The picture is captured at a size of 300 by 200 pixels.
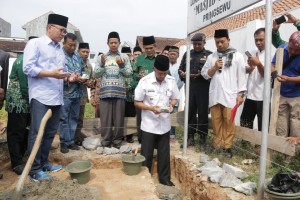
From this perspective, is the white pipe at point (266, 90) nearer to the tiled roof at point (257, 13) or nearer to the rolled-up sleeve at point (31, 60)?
the rolled-up sleeve at point (31, 60)

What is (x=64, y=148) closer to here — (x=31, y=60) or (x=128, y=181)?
(x=128, y=181)

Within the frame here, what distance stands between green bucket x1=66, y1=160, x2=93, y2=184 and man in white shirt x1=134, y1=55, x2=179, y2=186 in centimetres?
98

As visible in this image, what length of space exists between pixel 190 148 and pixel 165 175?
978 millimetres

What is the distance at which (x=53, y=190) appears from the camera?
10.8 ft

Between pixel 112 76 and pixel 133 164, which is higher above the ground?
pixel 112 76

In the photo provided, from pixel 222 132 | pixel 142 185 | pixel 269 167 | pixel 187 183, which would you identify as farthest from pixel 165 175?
pixel 269 167

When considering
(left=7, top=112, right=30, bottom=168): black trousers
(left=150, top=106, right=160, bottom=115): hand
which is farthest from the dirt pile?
(left=150, top=106, right=160, bottom=115): hand

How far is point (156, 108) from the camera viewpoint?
4.40 metres

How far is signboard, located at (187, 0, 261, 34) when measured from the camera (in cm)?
361

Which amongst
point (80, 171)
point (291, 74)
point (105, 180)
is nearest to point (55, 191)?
point (80, 171)

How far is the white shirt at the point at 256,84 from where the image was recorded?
4.99m

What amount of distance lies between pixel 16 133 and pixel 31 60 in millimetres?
1234

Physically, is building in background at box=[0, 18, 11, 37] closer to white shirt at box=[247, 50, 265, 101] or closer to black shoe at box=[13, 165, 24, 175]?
black shoe at box=[13, 165, 24, 175]

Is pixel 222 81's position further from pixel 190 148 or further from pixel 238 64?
pixel 190 148
